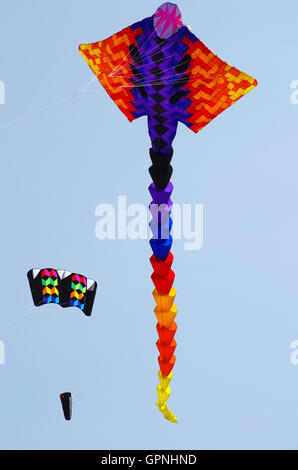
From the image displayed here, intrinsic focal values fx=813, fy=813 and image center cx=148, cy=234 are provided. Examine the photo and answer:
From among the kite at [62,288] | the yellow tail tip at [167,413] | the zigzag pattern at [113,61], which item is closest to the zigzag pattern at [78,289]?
the kite at [62,288]

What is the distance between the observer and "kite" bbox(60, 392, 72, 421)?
930 centimetres

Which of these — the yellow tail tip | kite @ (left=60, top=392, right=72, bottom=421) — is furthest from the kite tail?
kite @ (left=60, top=392, right=72, bottom=421)

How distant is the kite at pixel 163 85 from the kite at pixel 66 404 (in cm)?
150

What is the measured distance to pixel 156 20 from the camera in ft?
26.8

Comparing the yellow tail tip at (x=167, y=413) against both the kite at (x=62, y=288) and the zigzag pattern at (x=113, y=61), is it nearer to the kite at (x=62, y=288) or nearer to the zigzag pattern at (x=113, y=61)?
the kite at (x=62, y=288)

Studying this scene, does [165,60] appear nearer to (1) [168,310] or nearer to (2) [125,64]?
(2) [125,64]

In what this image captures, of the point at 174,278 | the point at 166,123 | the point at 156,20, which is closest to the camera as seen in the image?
the point at 156,20

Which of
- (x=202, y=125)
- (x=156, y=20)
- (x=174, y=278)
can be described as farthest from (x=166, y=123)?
(x=174, y=278)

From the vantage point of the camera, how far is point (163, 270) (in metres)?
9.23

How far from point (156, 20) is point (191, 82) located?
74 centimetres

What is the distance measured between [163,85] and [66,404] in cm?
376

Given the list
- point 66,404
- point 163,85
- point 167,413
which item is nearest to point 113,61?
point 163,85

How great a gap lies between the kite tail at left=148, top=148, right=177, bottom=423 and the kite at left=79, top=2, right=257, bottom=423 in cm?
1

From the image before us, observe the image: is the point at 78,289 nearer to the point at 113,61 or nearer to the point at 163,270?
the point at 163,270
